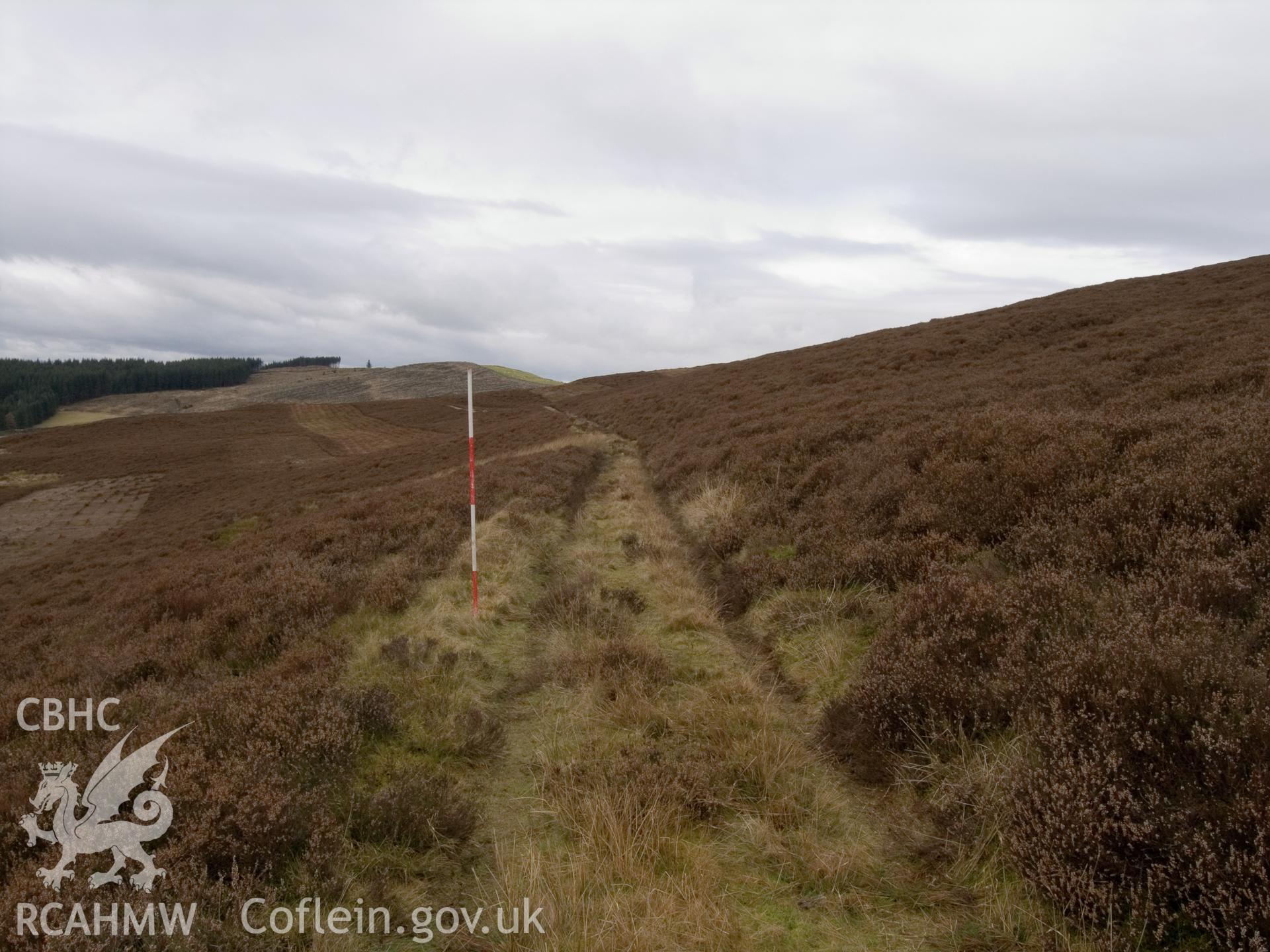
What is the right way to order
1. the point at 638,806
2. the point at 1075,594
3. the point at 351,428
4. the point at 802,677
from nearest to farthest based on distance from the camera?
1. the point at 638,806
2. the point at 1075,594
3. the point at 802,677
4. the point at 351,428

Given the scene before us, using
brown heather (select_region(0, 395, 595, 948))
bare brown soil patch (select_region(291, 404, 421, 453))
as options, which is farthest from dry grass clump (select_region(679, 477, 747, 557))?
bare brown soil patch (select_region(291, 404, 421, 453))

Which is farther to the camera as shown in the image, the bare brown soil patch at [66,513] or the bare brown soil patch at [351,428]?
the bare brown soil patch at [351,428]

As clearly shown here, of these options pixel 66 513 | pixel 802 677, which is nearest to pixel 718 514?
pixel 802 677

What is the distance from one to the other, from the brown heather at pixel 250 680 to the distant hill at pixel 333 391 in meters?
68.7

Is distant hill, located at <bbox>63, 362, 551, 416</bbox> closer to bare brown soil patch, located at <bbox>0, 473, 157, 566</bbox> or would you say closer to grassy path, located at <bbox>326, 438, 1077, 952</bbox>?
bare brown soil patch, located at <bbox>0, 473, 157, 566</bbox>

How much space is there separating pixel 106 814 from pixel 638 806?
3.36 meters

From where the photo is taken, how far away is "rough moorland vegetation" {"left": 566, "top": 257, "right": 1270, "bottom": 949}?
2.84 m

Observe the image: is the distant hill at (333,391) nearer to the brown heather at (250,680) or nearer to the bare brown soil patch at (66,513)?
the bare brown soil patch at (66,513)

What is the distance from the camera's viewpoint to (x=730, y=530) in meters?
10.0

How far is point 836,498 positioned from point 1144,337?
51.8 feet

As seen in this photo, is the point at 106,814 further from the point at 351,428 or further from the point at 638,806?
the point at 351,428

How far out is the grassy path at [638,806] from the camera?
10.7 feet

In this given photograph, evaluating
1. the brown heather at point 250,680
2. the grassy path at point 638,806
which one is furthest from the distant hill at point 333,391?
the grassy path at point 638,806

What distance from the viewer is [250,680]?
5.67 meters
